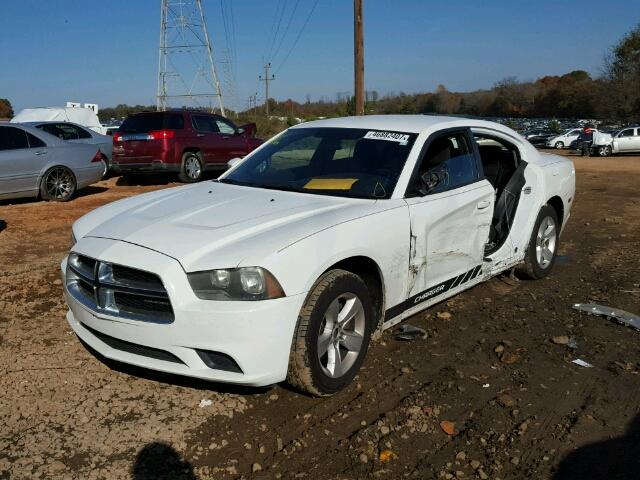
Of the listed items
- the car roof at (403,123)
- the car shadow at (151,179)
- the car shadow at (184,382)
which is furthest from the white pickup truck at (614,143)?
the car shadow at (184,382)

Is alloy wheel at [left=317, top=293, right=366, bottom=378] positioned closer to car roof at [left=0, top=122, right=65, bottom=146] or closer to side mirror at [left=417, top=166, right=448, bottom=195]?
side mirror at [left=417, top=166, right=448, bottom=195]

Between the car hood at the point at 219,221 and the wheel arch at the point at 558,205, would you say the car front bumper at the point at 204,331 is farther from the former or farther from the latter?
the wheel arch at the point at 558,205

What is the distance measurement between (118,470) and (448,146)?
328 centimetres

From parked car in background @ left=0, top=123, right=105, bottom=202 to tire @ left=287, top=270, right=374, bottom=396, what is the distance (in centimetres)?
885

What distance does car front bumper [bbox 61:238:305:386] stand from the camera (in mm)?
3115

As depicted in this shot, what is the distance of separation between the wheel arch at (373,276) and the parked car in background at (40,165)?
8730mm

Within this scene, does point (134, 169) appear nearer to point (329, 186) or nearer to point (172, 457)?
point (329, 186)

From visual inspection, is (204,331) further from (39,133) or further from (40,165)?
(39,133)

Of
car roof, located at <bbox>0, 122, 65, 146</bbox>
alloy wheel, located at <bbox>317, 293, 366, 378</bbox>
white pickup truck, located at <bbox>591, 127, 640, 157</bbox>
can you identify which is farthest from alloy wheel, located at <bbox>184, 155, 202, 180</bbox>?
white pickup truck, located at <bbox>591, 127, 640, 157</bbox>

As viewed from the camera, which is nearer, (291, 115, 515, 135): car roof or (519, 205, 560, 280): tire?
(291, 115, 515, 135): car roof

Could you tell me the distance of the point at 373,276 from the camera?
3.87 meters

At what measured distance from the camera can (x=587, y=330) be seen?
4.78 meters

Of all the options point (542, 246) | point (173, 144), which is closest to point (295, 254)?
point (542, 246)

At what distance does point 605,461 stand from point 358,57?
1744 cm
